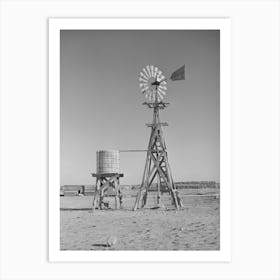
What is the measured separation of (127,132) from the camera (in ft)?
19.1

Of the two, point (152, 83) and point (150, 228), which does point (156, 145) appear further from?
point (150, 228)

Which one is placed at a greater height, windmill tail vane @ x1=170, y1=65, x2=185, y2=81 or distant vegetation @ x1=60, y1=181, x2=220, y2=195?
windmill tail vane @ x1=170, y1=65, x2=185, y2=81

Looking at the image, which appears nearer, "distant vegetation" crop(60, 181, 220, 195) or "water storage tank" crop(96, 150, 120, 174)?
"distant vegetation" crop(60, 181, 220, 195)

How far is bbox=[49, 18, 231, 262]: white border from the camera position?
5.26m

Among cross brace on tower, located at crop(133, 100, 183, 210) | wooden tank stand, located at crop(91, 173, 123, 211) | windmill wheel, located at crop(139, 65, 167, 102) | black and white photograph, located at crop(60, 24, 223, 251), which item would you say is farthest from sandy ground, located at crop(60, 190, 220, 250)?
windmill wheel, located at crop(139, 65, 167, 102)

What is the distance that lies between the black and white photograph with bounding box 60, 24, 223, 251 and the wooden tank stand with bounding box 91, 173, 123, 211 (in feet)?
1.40

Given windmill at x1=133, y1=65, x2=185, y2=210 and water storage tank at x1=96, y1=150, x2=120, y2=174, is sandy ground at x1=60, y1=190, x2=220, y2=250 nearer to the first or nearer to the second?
windmill at x1=133, y1=65, x2=185, y2=210

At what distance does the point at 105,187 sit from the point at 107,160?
0.97 metres

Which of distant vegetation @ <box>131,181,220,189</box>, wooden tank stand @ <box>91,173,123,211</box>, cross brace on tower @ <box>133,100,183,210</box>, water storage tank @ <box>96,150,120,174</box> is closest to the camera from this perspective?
distant vegetation @ <box>131,181,220,189</box>
